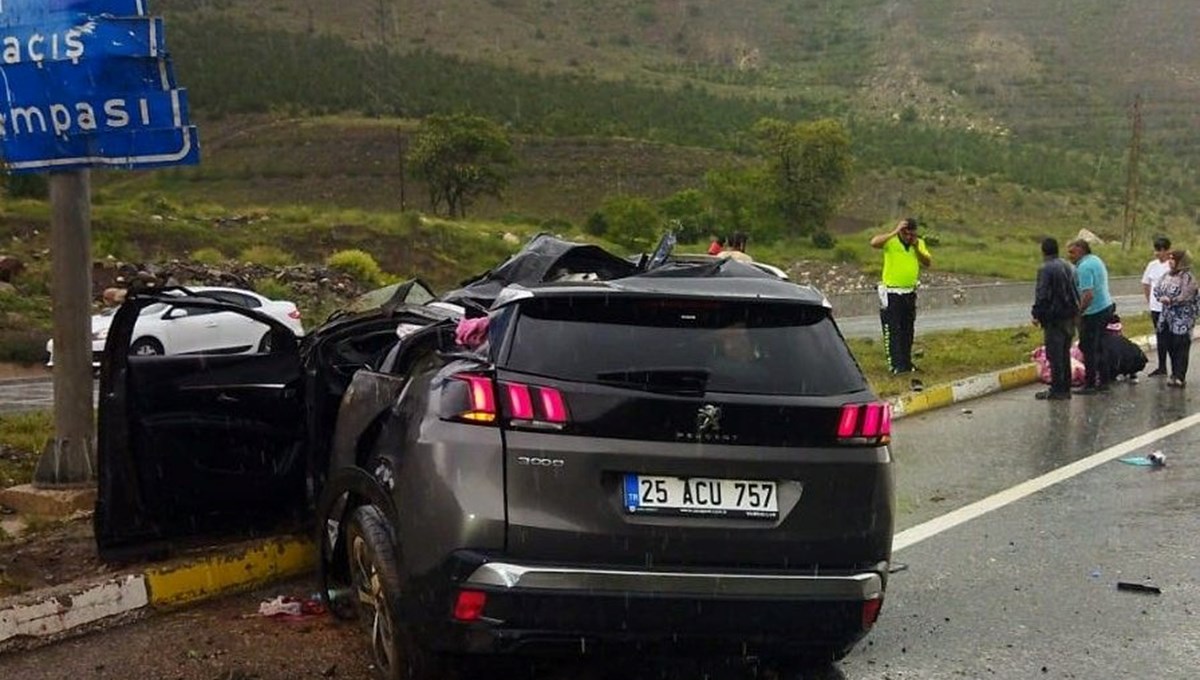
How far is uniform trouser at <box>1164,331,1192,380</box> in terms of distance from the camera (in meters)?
14.1

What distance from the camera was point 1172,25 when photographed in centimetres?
11194

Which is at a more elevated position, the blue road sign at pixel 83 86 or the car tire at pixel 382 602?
the blue road sign at pixel 83 86

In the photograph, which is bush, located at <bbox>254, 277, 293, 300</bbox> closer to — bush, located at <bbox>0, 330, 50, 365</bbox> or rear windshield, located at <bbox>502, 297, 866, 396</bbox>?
bush, located at <bbox>0, 330, 50, 365</bbox>

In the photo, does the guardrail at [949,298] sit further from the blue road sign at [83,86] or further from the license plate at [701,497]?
the license plate at [701,497]

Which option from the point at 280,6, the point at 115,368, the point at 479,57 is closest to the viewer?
the point at 115,368

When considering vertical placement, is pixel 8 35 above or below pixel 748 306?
above

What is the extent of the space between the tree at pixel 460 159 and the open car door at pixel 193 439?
59.8m

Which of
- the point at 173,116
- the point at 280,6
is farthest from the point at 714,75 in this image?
the point at 173,116

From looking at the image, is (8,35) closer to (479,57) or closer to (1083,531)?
(1083,531)

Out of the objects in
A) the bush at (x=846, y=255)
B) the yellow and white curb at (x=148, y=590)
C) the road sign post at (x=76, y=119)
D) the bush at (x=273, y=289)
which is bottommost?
the bush at (x=846, y=255)

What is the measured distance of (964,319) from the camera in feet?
92.5

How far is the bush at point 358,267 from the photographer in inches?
1410

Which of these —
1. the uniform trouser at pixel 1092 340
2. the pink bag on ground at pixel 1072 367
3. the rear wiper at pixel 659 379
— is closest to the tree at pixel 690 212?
the pink bag on ground at pixel 1072 367

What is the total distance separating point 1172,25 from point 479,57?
203 feet
